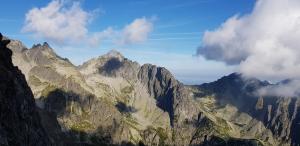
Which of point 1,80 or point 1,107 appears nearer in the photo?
point 1,107

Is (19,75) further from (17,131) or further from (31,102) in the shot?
(17,131)

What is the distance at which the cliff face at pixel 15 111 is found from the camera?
400ft

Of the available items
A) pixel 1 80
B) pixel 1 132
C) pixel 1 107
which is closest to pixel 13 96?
pixel 1 80

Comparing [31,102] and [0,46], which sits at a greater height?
[0,46]

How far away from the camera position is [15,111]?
137m

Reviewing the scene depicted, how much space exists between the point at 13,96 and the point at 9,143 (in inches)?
1221

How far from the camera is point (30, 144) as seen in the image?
5517 inches

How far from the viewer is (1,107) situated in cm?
12319

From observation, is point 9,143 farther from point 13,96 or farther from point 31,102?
point 31,102

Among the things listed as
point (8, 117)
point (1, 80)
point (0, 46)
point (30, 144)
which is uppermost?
point (0, 46)

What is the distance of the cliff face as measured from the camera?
4804 inches

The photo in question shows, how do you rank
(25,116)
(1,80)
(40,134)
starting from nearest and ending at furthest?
(1,80) → (25,116) → (40,134)

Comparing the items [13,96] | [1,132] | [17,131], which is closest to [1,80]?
[13,96]

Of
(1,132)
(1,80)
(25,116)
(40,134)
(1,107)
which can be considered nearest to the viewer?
(1,132)
